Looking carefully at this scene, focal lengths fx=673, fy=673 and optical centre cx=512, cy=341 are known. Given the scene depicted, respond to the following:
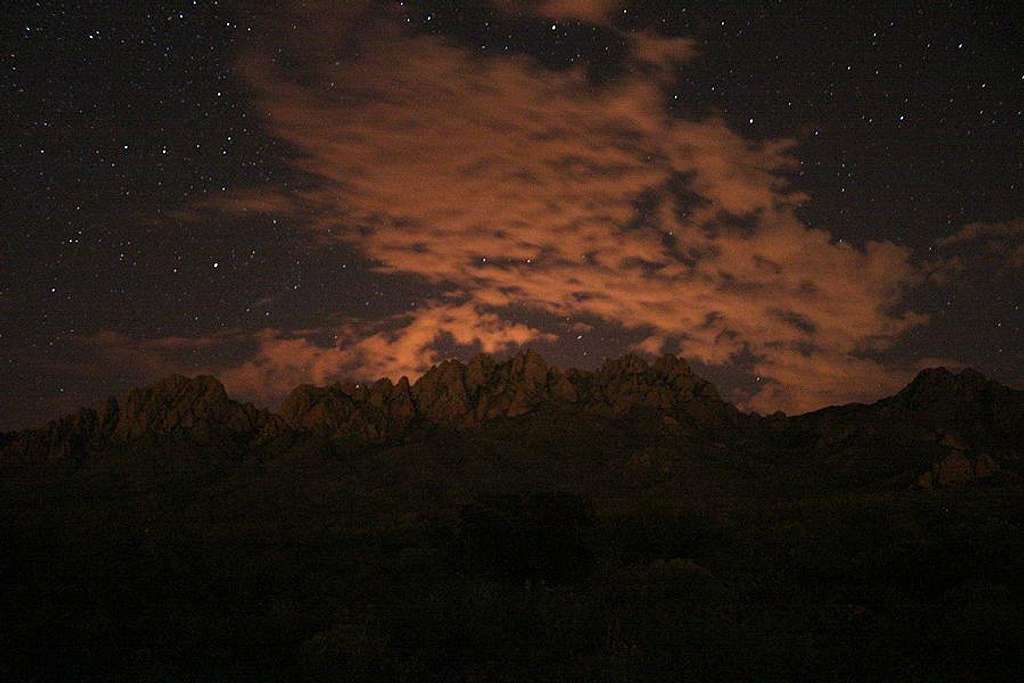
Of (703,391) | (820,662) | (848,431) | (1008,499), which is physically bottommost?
(820,662)

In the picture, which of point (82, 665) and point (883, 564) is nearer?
point (82, 665)

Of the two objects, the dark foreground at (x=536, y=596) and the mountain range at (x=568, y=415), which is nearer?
the dark foreground at (x=536, y=596)

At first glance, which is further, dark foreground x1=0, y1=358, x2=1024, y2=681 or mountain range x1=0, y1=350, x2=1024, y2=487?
mountain range x1=0, y1=350, x2=1024, y2=487

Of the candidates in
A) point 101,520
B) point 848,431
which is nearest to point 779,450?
point 848,431

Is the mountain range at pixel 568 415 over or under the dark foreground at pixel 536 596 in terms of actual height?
over

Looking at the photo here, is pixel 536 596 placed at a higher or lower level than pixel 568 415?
lower

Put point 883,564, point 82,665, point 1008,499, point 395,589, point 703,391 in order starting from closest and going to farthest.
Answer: point 82,665, point 395,589, point 883,564, point 1008,499, point 703,391

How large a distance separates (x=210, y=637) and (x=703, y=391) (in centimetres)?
12685

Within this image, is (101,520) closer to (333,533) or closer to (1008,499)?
(333,533)

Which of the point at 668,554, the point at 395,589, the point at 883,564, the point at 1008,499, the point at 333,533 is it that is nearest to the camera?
the point at 395,589

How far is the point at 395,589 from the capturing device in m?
13.1

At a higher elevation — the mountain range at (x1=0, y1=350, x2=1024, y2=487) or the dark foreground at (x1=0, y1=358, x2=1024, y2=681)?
the mountain range at (x1=0, y1=350, x2=1024, y2=487)

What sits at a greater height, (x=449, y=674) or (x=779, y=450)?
(x=779, y=450)

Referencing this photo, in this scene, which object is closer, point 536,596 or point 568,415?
point 536,596
